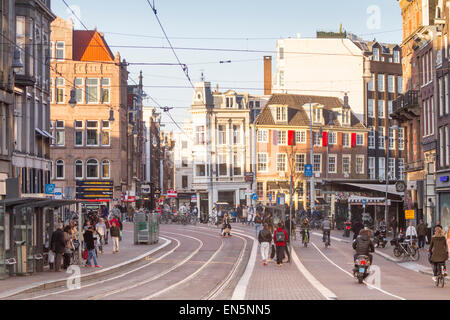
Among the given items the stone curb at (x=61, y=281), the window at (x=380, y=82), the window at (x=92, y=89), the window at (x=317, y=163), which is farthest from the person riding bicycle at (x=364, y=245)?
the window at (x=380, y=82)

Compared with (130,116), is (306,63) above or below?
above

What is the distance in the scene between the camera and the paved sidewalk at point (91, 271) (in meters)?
24.0

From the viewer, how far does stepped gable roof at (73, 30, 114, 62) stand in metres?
82.7

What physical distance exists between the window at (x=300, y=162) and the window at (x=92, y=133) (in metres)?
22.7

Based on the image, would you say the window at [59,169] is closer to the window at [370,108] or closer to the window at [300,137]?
the window at [300,137]

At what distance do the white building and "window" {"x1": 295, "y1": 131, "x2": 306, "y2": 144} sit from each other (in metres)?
5.05

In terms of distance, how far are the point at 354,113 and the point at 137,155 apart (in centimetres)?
2533

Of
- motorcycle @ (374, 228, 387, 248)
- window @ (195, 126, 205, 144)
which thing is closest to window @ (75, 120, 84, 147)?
window @ (195, 126, 205, 144)

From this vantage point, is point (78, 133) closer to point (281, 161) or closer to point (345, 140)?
point (281, 161)

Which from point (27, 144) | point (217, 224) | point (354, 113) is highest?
point (354, 113)

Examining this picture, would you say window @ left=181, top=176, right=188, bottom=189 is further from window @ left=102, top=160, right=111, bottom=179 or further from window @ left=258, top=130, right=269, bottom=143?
window @ left=102, top=160, right=111, bottom=179
